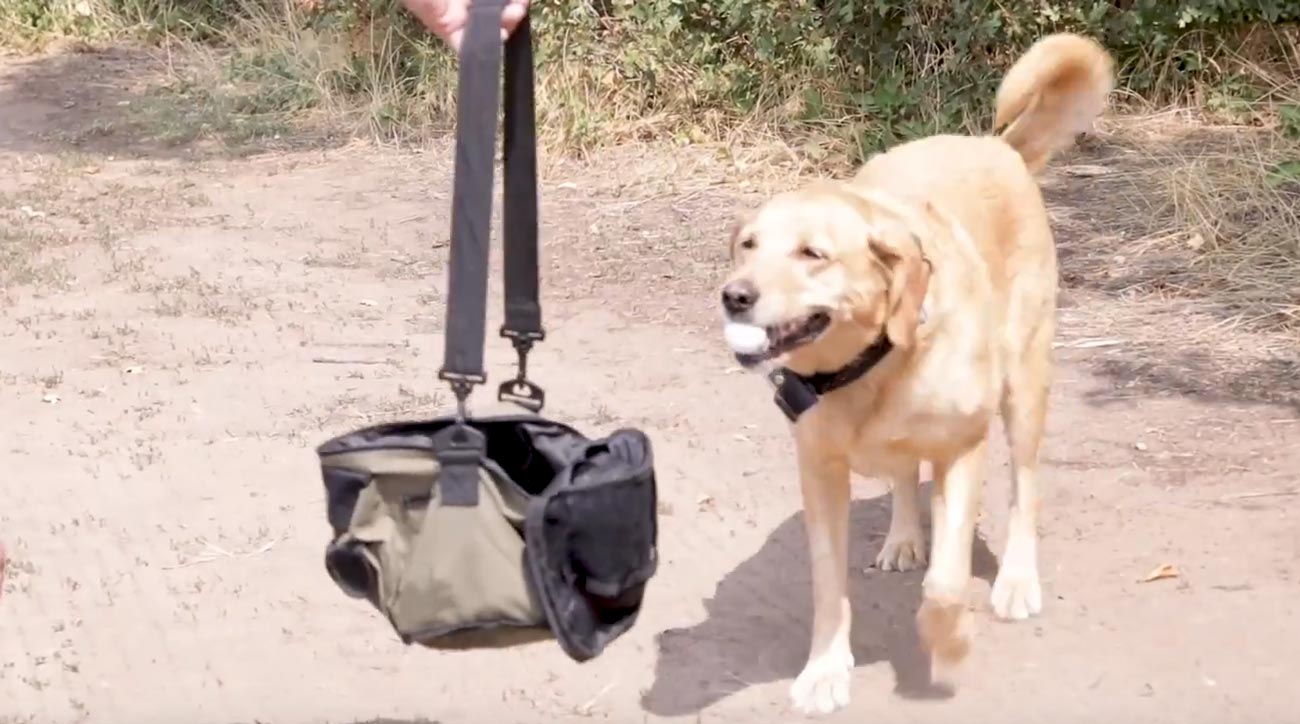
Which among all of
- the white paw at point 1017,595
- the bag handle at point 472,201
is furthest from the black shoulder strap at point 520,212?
the white paw at point 1017,595

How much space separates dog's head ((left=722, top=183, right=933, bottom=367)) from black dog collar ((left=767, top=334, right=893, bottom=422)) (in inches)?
1.2

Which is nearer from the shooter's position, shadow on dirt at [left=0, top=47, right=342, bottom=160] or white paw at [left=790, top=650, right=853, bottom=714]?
white paw at [left=790, top=650, right=853, bottom=714]

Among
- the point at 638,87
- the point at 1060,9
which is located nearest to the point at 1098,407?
the point at 1060,9

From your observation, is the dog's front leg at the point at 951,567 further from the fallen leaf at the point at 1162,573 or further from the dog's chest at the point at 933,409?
the fallen leaf at the point at 1162,573

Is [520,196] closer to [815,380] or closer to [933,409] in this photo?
[815,380]

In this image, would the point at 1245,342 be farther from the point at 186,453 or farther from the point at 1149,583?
the point at 186,453

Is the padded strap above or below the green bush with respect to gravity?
below

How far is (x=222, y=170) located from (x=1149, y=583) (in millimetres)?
7362

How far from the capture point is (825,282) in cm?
346

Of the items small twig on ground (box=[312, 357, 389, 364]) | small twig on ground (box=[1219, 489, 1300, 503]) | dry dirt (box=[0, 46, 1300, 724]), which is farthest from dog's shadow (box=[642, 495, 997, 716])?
small twig on ground (box=[312, 357, 389, 364])

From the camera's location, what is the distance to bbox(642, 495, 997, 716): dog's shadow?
392 cm

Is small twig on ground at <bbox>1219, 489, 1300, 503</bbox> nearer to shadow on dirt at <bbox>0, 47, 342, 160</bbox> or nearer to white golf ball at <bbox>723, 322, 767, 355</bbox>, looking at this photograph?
white golf ball at <bbox>723, 322, 767, 355</bbox>

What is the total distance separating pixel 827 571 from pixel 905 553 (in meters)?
0.84

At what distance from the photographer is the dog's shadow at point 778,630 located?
3.92 meters
